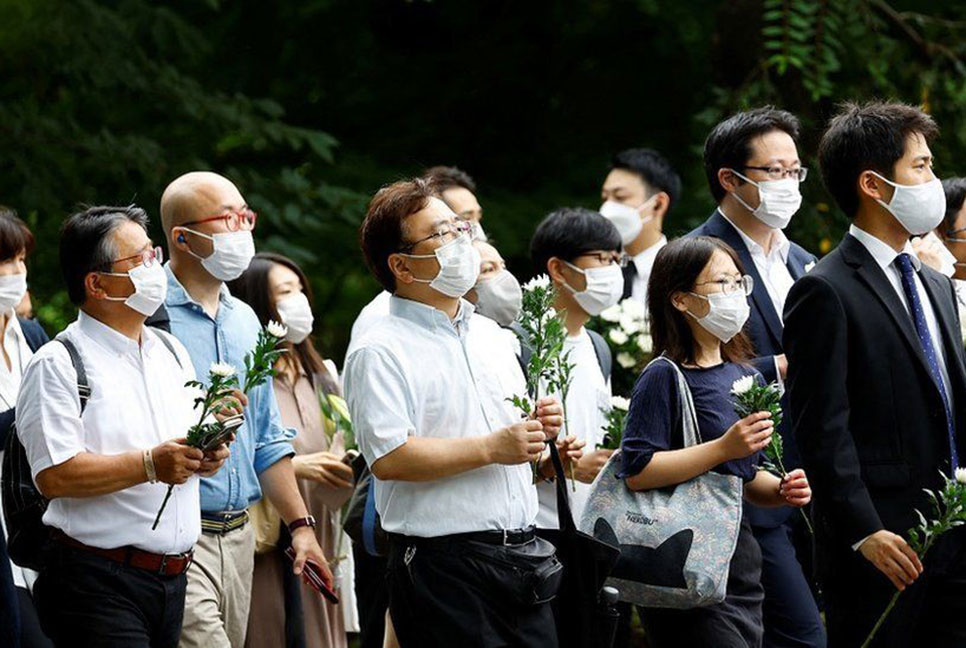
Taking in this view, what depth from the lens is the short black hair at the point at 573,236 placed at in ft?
27.0

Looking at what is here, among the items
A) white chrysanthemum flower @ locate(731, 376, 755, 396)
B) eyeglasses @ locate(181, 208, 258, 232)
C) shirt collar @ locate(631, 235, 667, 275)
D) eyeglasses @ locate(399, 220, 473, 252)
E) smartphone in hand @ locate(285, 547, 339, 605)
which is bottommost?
→ smartphone in hand @ locate(285, 547, 339, 605)

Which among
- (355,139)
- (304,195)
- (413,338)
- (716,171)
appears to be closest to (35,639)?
(413,338)

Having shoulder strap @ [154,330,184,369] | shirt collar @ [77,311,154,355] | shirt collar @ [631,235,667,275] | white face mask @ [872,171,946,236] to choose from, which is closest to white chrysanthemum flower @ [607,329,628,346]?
shirt collar @ [631,235,667,275]

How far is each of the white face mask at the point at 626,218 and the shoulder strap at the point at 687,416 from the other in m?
3.57

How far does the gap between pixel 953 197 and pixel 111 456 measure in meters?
4.61

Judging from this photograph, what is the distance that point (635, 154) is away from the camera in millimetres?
10406

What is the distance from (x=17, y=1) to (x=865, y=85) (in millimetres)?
5501

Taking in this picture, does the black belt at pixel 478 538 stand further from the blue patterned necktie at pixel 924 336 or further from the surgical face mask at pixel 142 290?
the blue patterned necktie at pixel 924 336

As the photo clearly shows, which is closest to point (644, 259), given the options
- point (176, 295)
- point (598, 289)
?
point (598, 289)

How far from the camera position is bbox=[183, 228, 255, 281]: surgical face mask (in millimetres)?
7012

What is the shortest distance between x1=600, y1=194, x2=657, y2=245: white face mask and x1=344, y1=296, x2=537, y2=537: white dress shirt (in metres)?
4.00

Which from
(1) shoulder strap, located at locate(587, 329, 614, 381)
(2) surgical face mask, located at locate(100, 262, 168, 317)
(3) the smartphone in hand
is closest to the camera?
(2) surgical face mask, located at locate(100, 262, 168, 317)

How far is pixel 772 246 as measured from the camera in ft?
25.6

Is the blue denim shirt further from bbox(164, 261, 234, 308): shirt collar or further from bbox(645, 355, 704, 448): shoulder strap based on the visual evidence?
bbox(645, 355, 704, 448): shoulder strap
